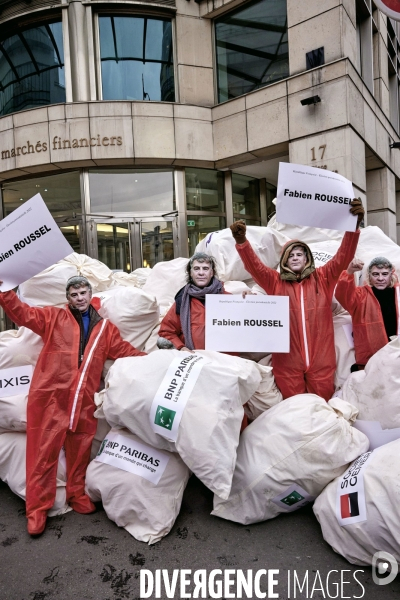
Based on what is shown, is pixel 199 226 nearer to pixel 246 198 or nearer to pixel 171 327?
pixel 246 198

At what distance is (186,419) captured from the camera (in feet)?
6.95

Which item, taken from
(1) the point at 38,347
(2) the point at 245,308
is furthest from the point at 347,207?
(1) the point at 38,347

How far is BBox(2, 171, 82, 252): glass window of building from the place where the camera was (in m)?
9.46

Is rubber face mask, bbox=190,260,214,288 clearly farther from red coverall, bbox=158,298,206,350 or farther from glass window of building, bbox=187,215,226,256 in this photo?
glass window of building, bbox=187,215,226,256

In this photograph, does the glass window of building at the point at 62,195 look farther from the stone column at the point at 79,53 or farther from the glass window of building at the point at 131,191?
the stone column at the point at 79,53

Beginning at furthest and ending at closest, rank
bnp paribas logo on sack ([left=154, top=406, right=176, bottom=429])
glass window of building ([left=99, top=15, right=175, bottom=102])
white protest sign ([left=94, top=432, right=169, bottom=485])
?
glass window of building ([left=99, top=15, right=175, bottom=102])
white protest sign ([left=94, top=432, right=169, bottom=485])
bnp paribas logo on sack ([left=154, top=406, right=176, bottom=429])

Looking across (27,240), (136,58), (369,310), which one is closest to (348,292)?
(369,310)

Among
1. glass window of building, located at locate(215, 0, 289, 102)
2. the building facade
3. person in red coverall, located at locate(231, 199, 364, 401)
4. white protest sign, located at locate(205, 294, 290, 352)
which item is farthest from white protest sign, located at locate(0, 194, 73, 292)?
A: glass window of building, located at locate(215, 0, 289, 102)

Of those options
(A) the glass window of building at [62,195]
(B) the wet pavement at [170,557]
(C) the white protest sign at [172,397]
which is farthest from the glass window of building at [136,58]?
(B) the wet pavement at [170,557]

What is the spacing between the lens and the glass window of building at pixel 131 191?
371 inches

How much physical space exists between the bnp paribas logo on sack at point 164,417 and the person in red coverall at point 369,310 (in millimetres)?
1393

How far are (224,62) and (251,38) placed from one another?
766 mm

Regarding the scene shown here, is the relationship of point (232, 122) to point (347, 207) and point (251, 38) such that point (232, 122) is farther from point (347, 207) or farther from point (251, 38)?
point (347, 207)

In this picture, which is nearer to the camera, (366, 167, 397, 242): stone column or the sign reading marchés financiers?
the sign reading marchés financiers
